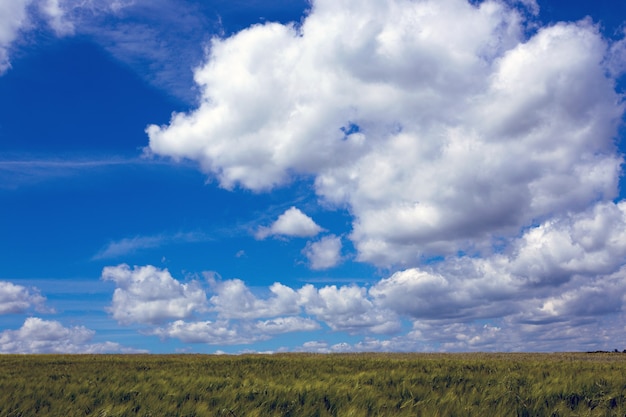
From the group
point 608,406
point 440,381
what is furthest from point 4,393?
point 608,406

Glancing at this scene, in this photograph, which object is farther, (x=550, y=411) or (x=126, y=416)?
(x=550, y=411)

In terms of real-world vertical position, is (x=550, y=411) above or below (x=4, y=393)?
below

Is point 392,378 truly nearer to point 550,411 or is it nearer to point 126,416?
point 550,411

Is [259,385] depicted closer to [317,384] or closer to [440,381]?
[317,384]

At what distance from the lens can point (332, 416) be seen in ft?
24.9

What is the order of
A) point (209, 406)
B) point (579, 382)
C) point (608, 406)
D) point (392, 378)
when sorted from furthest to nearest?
1. point (392, 378)
2. point (579, 382)
3. point (608, 406)
4. point (209, 406)

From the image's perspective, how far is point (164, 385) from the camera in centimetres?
997

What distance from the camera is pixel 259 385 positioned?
10.0 metres

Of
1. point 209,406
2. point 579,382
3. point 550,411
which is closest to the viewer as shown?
point 209,406

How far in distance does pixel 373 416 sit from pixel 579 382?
20.5 ft

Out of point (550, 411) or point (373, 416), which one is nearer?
point (373, 416)

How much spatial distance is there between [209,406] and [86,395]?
8.74 ft

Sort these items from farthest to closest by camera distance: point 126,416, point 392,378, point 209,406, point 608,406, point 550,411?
point 392,378, point 608,406, point 550,411, point 209,406, point 126,416

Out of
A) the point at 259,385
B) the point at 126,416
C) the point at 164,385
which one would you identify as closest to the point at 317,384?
the point at 259,385
